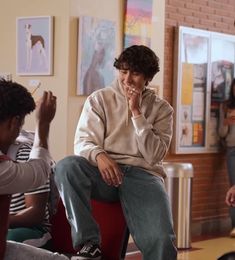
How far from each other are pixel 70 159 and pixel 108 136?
283mm

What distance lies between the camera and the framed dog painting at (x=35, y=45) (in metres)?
5.34

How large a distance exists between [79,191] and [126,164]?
32cm

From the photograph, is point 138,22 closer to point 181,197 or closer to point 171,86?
point 171,86

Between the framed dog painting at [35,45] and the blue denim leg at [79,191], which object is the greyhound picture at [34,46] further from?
the blue denim leg at [79,191]

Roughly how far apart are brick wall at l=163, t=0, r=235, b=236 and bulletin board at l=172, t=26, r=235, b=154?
0.08 m

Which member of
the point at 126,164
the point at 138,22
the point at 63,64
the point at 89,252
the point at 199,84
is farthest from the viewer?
the point at 199,84

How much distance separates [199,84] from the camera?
7.10m

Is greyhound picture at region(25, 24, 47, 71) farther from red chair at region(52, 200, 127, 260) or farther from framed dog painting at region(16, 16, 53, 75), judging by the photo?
red chair at region(52, 200, 127, 260)

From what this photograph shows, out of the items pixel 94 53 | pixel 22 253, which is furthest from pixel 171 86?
pixel 22 253

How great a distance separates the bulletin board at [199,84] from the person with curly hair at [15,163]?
4205mm

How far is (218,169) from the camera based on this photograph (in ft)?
24.5

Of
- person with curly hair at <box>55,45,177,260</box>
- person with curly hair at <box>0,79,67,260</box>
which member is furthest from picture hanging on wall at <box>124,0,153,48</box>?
person with curly hair at <box>0,79,67,260</box>

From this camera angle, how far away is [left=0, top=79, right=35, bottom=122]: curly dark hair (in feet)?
8.00

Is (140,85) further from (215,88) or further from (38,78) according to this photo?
(215,88)
